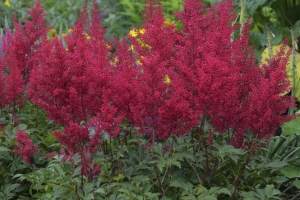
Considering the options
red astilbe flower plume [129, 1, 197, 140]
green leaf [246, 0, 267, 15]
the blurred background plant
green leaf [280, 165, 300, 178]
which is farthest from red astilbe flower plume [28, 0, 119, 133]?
the blurred background plant

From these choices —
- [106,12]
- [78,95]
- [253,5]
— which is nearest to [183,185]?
[78,95]

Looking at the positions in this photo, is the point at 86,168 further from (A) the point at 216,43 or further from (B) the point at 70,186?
(A) the point at 216,43

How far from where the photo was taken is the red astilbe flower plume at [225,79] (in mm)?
2428

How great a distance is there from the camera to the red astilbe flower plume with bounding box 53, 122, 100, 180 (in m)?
2.45

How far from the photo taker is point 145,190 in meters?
2.56

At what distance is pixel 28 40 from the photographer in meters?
3.56

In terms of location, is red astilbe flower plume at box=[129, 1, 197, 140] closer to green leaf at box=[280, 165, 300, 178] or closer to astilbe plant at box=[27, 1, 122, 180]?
astilbe plant at box=[27, 1, 122, 180]

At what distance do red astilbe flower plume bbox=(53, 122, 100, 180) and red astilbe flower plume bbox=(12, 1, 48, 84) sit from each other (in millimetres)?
1030

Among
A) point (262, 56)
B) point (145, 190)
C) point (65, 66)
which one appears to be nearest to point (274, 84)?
point (145, 190)

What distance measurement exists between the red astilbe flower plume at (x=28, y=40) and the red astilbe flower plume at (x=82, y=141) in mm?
1030

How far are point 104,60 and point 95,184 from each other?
0.61 m

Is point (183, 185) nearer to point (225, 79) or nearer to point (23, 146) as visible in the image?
point (225, 79)

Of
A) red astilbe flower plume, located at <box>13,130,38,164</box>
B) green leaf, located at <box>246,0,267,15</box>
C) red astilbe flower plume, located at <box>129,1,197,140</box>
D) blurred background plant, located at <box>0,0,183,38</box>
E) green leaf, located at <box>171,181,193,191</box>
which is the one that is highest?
red astilbe flower plume, located at <box>129,1,197,140</box>

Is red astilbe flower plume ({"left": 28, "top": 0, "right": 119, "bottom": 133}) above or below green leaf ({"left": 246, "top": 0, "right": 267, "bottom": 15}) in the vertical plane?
above
